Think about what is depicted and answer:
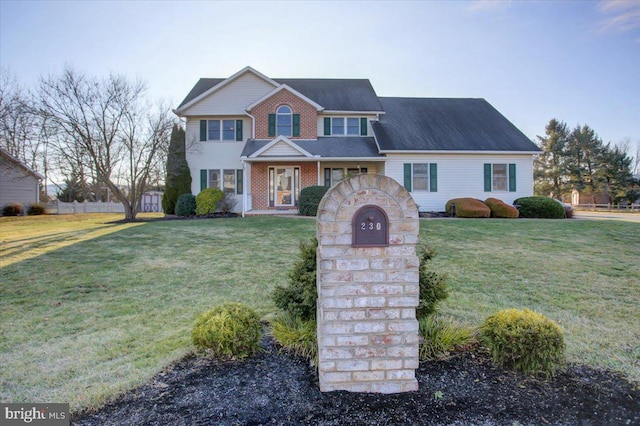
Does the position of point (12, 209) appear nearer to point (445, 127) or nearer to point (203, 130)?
point (203, 130)

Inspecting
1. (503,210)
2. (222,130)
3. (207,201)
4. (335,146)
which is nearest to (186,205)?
(207,201)

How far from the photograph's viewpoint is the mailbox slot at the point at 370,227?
104 inches

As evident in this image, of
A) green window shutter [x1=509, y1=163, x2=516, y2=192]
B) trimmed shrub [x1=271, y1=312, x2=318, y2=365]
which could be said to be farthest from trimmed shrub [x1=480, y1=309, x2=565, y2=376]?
green window shutter [x1=509, y1=163, x2=516, y2=192]

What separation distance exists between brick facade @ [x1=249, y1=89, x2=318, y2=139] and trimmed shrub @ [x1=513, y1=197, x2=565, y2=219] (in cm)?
1067

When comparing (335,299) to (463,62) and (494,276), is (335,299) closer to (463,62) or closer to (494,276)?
(494,276)

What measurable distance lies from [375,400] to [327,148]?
15.2 meters

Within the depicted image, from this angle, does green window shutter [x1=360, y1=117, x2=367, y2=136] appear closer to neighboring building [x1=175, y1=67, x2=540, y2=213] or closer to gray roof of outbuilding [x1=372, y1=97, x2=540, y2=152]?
neighboring building [x1=175, y1=67, x2=540, y2=213]

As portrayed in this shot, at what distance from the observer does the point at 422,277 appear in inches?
126

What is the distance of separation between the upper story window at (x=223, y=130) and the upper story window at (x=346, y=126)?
15.3 ft

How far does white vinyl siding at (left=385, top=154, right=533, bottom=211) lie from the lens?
1728 centimetres

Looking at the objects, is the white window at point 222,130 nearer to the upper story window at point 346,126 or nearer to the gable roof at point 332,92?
the gable roof at point 332,92

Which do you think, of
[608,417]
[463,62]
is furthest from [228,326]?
[463,62]

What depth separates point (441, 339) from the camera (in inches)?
127

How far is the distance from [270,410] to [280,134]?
53.6ft
